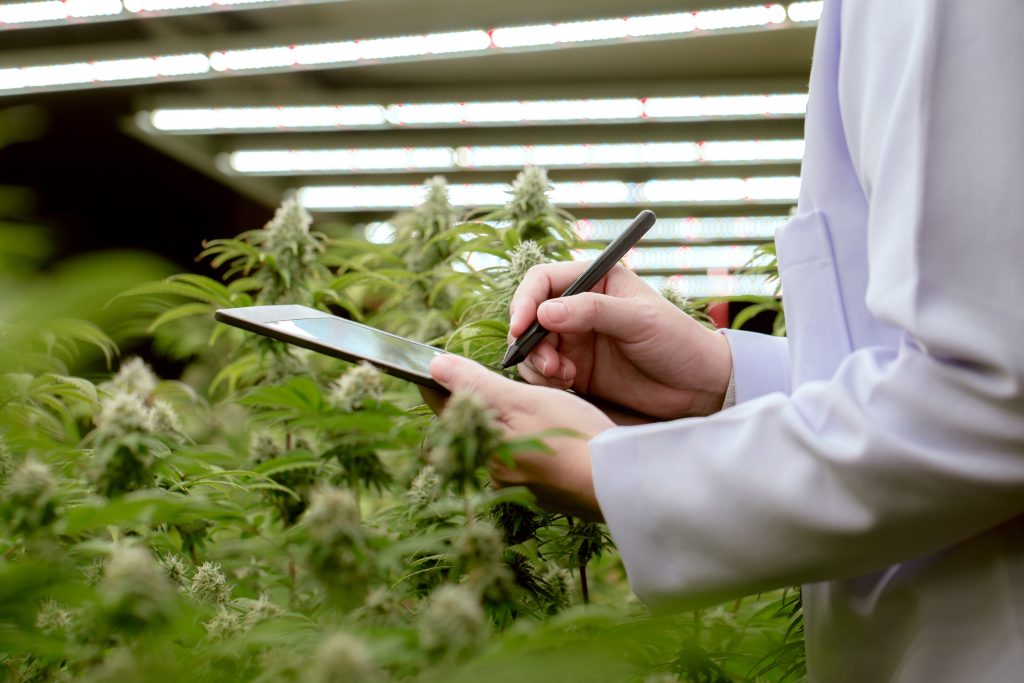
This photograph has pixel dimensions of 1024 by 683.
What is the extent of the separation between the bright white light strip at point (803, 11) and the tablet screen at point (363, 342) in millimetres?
5719

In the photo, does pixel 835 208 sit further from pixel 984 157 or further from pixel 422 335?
pixel 422 335

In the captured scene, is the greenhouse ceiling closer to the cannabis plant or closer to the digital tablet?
the cannabis plant

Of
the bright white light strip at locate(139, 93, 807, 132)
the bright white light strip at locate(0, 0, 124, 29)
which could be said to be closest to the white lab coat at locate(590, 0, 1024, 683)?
the bright white light strip at locate(0, 0, 124, 29)

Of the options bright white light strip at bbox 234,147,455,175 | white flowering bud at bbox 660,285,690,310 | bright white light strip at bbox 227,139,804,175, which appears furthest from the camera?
bright white light strip at bbox 234,147,455,175

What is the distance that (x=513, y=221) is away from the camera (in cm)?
103

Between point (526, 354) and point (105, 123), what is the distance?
23.4 feet

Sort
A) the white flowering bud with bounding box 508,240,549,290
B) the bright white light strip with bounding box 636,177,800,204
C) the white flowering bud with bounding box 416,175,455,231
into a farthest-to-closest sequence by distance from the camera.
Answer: the bright white light strip with bounding box 636,177,800,204, the white flowering bud with bounding box 416,175,455,231, the white flowering bud with bounding box 508,240,549,290

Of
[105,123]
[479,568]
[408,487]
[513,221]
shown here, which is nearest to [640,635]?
[479,568]

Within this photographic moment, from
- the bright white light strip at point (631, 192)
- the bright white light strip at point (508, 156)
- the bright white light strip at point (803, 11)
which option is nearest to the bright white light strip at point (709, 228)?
the bright white light strip at point (631, 192)

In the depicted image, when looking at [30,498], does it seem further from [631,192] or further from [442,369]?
[631,192]

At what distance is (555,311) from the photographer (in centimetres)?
73

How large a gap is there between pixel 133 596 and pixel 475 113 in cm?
768

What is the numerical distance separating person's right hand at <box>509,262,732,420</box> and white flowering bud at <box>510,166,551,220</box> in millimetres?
169

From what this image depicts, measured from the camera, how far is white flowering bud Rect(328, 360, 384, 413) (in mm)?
544
